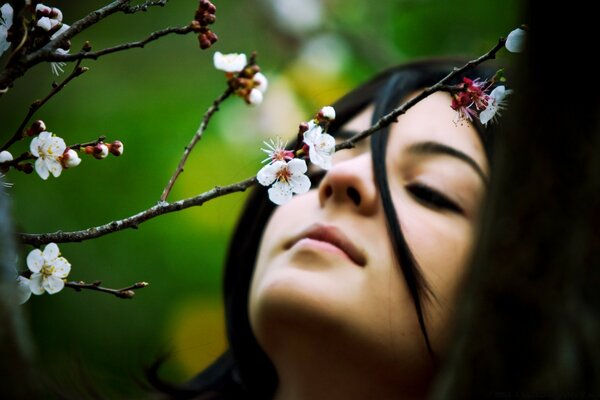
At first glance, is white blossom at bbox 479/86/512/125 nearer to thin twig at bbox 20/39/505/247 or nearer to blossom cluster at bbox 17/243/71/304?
thin twig at bbox 20/39/505/247

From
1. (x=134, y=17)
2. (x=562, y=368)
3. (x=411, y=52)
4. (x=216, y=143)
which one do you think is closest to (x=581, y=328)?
(x=562, y=368)

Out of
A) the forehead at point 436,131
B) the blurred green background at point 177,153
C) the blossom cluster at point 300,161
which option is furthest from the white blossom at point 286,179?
the blurred green background at point 177,153

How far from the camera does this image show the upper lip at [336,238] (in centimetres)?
100

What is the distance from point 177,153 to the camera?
2545 millimetres

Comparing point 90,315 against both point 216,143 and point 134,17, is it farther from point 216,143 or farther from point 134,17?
point 134,17

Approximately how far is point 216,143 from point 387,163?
5.16 feet

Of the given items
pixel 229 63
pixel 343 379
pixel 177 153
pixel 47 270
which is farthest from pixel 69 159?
pixel 177 153

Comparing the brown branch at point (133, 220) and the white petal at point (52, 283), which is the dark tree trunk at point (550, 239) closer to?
the brown branch at point (133, 220)

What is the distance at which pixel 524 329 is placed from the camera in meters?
0.44

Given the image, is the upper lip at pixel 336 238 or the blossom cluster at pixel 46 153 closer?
the blossom cluster at pixel 46 153

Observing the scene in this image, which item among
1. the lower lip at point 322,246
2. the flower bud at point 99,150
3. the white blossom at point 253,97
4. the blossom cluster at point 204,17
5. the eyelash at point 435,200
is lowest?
the lower lip at point 322,246

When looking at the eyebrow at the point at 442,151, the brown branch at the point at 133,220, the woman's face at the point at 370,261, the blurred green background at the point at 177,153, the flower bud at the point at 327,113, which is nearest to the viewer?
the brown branch at the point at 133,220

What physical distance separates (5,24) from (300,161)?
0.34 meters

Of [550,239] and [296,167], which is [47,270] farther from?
[550,239]
